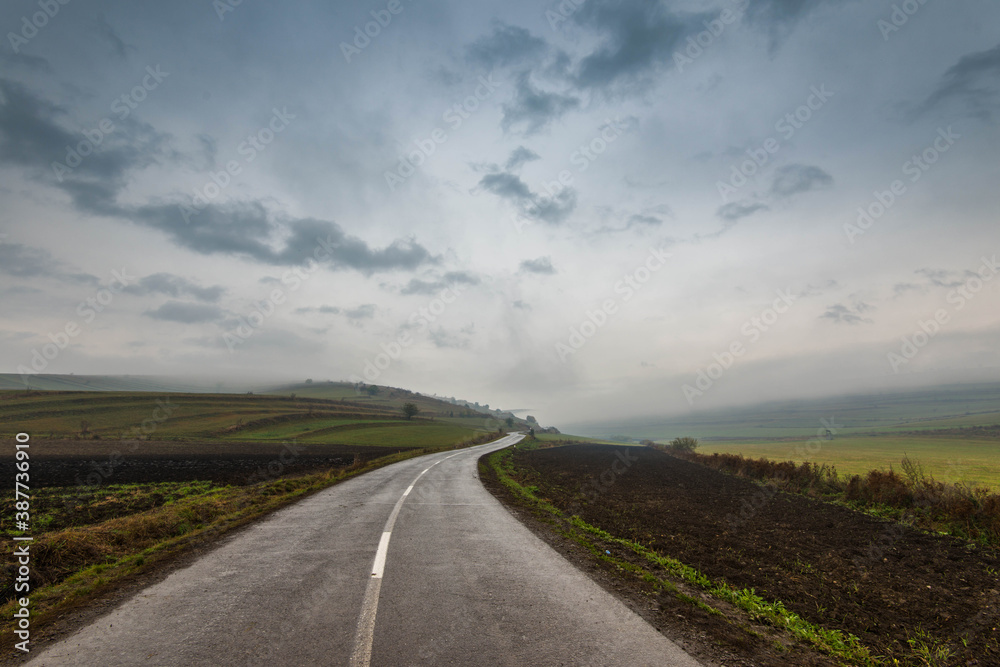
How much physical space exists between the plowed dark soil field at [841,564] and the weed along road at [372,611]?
4431 millimetres

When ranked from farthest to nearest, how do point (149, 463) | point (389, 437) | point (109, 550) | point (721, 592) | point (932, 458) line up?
point (389, 437)
point (932, 458)
point (149, 463)
point (109, 550)
point (721, 592)

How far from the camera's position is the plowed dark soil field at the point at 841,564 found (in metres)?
7.20

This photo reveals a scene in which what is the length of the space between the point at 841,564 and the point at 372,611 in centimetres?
1214

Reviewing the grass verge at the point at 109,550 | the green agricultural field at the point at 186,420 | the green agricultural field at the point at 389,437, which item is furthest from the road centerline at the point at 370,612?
the green agricultural field at the point at 186,420

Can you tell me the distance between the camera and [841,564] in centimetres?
1101

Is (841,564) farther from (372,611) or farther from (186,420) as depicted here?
(186,420)

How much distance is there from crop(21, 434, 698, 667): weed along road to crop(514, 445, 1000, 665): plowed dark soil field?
174 inches

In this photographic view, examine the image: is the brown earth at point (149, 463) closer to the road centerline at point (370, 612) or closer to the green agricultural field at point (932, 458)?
the road centerline at point (370, 612)

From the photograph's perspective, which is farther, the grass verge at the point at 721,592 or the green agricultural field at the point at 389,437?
the green agricultural field at the point at 389,437

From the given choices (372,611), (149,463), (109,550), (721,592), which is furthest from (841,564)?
(149,463)

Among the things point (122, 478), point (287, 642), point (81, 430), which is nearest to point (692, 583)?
point (287, 642)

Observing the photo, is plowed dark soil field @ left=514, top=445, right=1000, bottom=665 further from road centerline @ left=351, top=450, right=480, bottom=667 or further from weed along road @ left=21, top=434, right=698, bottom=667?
road centerline @ left=351, top=450, right=480, bottom=667

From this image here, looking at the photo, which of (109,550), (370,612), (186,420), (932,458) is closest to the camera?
(370,612)

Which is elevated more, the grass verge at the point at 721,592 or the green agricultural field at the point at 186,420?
the grass verge at the point at 721,592
